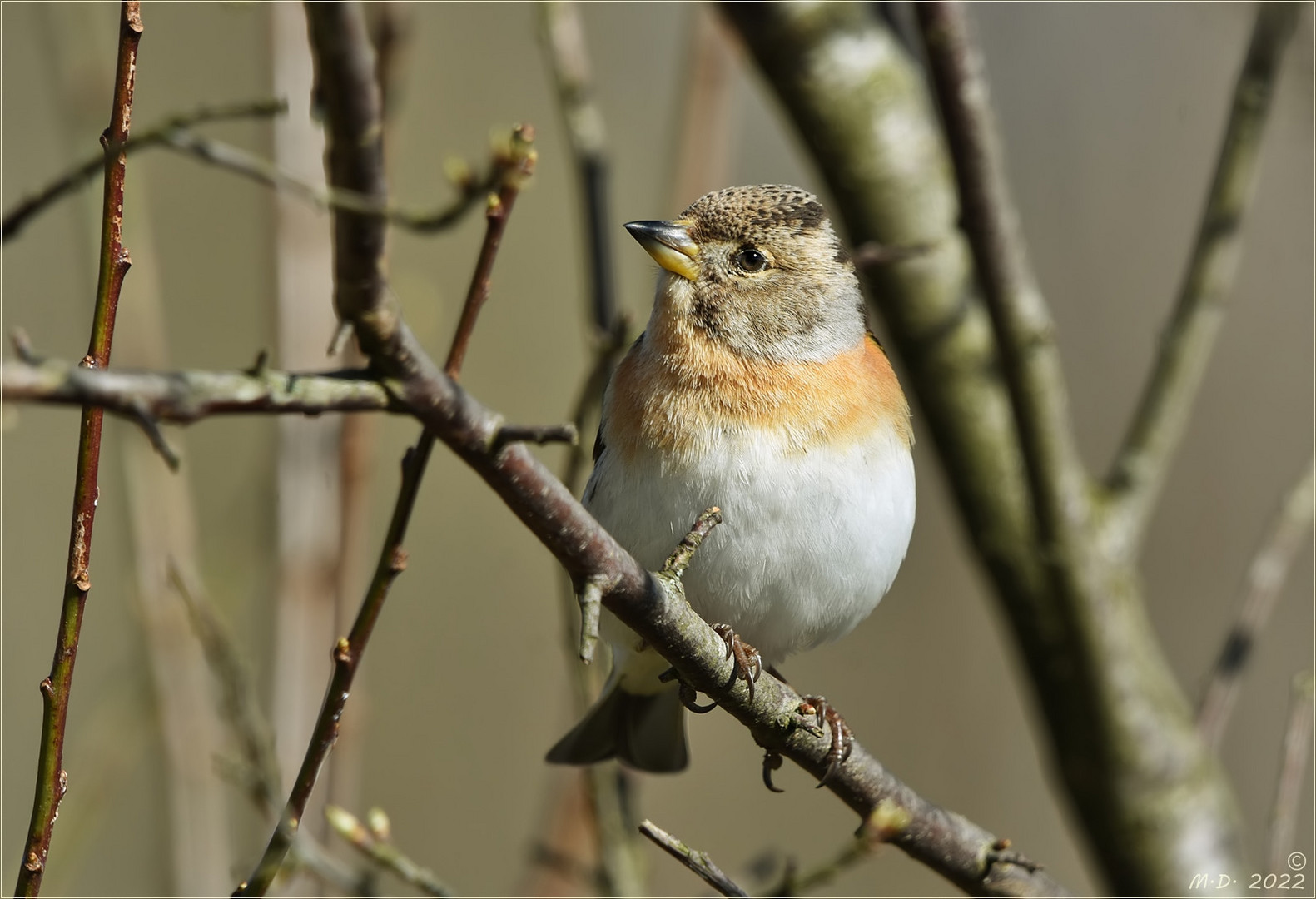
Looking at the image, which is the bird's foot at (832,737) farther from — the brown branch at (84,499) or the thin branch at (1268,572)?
the thin branch at (1268,572)

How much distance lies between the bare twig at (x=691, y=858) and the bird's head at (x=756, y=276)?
170 cm

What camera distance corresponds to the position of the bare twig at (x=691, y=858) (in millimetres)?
2215

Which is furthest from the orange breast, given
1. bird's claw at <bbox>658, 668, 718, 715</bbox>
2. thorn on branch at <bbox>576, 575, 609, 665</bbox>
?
thorn on branch at <bbox>576, 575, 609, 665</bbox>

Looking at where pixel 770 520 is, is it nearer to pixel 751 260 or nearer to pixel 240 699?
pixel 751 260

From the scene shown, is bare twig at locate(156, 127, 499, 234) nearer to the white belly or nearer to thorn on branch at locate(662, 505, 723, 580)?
thorn on branch at locate(662, 505, 723, 580)

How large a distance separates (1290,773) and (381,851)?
2.36 m

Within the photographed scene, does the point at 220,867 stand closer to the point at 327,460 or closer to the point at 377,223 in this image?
the point at 327,460

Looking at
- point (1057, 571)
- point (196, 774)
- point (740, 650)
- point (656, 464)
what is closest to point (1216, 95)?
point (1057, 571)

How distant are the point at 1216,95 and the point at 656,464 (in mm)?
6121

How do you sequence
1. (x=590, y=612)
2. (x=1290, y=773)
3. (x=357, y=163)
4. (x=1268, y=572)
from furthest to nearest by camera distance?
(x=1268, y=572) → (x=1290, y=773) → (x=590, y=612) → (x=357, y=163)

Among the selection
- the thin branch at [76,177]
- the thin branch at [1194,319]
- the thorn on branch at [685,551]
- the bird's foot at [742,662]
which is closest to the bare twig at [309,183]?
the thin branch at [76,177]

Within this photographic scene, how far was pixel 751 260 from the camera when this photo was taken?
12.6ft

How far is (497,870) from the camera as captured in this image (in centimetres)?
778

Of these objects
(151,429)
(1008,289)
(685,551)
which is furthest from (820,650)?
(151,429)
